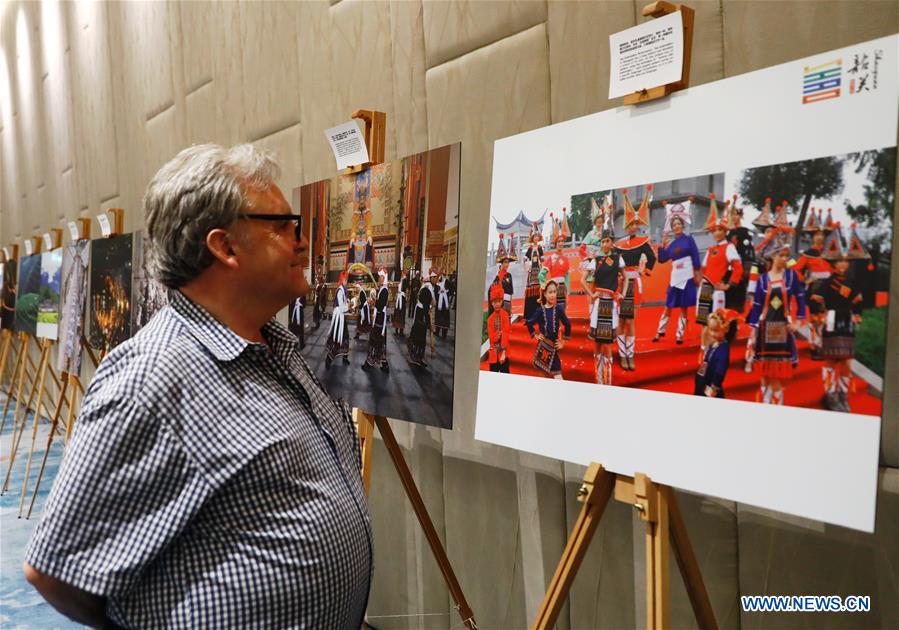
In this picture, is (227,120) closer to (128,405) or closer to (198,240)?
(198,240)

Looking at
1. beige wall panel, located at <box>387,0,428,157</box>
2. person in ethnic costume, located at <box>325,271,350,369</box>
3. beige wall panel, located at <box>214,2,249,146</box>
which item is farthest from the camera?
beige wall panel, located at <box>214,2,249,146</box>

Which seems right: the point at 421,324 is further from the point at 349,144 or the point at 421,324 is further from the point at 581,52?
the point at 581,52

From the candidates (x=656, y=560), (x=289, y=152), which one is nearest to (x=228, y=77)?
(x=289, y=152)

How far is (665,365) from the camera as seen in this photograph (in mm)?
1286

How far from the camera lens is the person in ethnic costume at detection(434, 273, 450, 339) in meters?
1.85

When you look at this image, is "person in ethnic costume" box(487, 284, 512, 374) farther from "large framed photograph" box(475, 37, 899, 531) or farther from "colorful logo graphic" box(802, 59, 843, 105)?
"colorful logo graphic" box(802, 59, 843, 105)

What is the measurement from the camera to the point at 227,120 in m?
3.58

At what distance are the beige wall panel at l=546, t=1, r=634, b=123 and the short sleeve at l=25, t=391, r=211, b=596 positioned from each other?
131 centimetres

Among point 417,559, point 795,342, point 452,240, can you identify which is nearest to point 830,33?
point 795,342

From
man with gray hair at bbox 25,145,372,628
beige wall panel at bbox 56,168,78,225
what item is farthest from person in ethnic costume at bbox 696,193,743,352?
beige wall panel at bbox 56,168,78,225

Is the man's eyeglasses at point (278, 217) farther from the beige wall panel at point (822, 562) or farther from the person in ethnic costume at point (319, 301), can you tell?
the beige wall panel at point (822, 562)

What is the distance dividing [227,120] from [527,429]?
2.68 m

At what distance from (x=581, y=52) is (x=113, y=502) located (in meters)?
1.49

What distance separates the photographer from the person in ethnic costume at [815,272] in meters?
1.10
